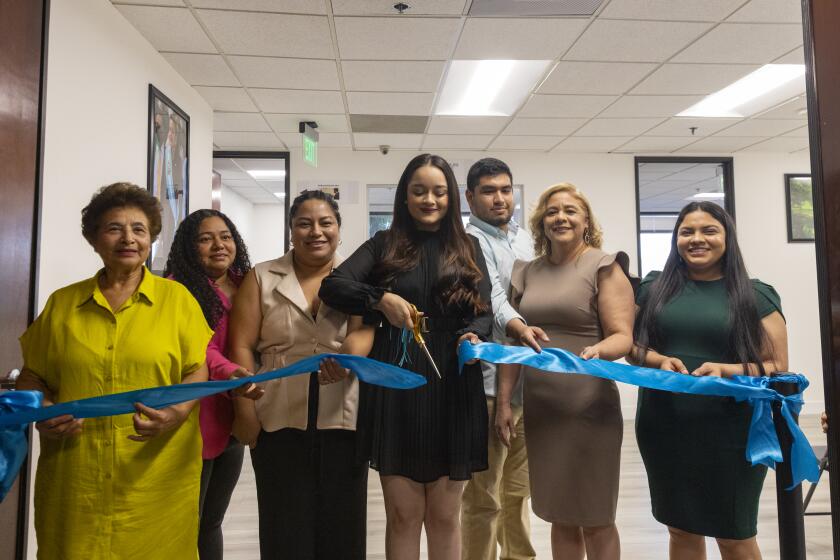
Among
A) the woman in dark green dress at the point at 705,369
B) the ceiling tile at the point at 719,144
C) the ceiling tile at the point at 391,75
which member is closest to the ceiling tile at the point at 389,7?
the ceiling tile at the point at 391,75

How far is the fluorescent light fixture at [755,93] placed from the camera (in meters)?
4.55

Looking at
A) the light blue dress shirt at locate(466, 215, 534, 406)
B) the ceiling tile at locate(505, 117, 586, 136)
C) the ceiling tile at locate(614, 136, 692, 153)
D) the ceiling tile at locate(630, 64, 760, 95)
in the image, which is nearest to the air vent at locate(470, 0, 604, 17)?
the ceiling tile at locate(630, 64, 760, 95)

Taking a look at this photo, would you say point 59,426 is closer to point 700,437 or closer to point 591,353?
point 591,353

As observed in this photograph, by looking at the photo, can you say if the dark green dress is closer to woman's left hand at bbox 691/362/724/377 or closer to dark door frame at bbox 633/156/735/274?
woman's left hand at bbox 691/362/724/377

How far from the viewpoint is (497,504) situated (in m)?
2.28

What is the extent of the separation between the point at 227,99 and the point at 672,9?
3579 mm

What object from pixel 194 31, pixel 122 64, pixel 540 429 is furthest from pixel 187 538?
pixel 194 31

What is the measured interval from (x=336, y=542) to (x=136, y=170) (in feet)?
Answer: 9.50

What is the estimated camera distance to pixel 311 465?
176cm

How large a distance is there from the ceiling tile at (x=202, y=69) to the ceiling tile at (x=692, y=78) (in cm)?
333

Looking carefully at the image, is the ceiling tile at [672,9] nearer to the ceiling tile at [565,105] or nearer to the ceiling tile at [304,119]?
the ceiling tile at [565,105]

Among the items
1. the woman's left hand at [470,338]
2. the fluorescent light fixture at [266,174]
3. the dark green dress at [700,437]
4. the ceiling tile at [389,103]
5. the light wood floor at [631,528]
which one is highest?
the fluorescent light fixture at [266,174]

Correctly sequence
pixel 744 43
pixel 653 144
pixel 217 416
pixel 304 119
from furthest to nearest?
pixel 653 144, pixel 304 119, pixel 744 43, pixel 217 416

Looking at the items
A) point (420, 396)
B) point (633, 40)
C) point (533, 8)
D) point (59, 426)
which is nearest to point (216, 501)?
point (59, 426)
